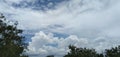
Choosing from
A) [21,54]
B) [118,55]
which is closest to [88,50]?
[118,55]

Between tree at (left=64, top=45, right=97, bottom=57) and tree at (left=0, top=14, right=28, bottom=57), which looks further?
tree at (left=64, top=45, right=97, bottom=57)

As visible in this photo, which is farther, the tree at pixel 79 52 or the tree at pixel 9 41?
the tree at pixel 79 52

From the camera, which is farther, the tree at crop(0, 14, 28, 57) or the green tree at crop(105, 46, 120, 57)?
the green tree at crop(105, 46, 120, 57)

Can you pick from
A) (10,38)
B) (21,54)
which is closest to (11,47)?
(10,38)

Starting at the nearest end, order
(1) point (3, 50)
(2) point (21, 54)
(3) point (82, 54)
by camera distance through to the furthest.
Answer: (1) point (3, 50)
(2) point (21, 54)
(3) point (82, 54)

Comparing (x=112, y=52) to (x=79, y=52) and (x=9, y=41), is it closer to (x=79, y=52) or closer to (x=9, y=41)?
(x=79, y=52)

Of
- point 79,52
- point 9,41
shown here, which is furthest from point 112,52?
point 9,41

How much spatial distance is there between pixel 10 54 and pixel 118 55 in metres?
37.8

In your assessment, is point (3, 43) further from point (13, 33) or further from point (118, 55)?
point (118, 55)

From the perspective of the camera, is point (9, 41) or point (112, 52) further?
point (112, 52)

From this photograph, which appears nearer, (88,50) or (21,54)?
(21,54)

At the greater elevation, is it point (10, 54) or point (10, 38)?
point (10, 38)

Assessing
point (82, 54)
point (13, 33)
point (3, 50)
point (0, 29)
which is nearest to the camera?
point (3, 50)

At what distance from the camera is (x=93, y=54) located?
7738 centimetres
